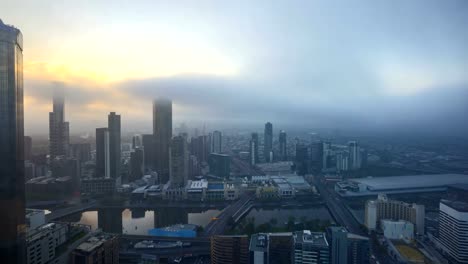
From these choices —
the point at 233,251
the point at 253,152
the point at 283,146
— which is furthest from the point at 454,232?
the point at 283,146

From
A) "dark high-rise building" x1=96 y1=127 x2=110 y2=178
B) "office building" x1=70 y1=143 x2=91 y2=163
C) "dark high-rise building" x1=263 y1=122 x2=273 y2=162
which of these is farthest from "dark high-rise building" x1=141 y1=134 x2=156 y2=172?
"dark high-rise building" x1=263 y1=122 x2=273 y2=162

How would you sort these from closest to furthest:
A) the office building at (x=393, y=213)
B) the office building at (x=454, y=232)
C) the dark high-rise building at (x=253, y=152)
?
1. the office building at (x=454, y=232)
2. the office building at (x=393, y=213)
3. the dark high-rise building at (x=253, y=152)

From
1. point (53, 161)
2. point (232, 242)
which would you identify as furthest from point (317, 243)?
point (53, 161)

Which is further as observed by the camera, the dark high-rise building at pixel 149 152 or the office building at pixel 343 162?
Answer: the office building at pixel 343 162

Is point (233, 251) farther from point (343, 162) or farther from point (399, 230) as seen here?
point (343, 162)

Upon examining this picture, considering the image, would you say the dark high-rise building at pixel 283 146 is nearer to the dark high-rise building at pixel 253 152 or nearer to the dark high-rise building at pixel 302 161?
the dark high-rise building at pixel 253 152

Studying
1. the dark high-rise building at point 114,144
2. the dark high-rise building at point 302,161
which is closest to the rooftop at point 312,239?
the dark high-rise building at point 114,144

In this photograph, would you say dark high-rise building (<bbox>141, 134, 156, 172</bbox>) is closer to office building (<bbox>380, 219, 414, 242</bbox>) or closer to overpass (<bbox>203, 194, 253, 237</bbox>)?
overpass (<bbox>203, 194, 253, 237</bbox>)
